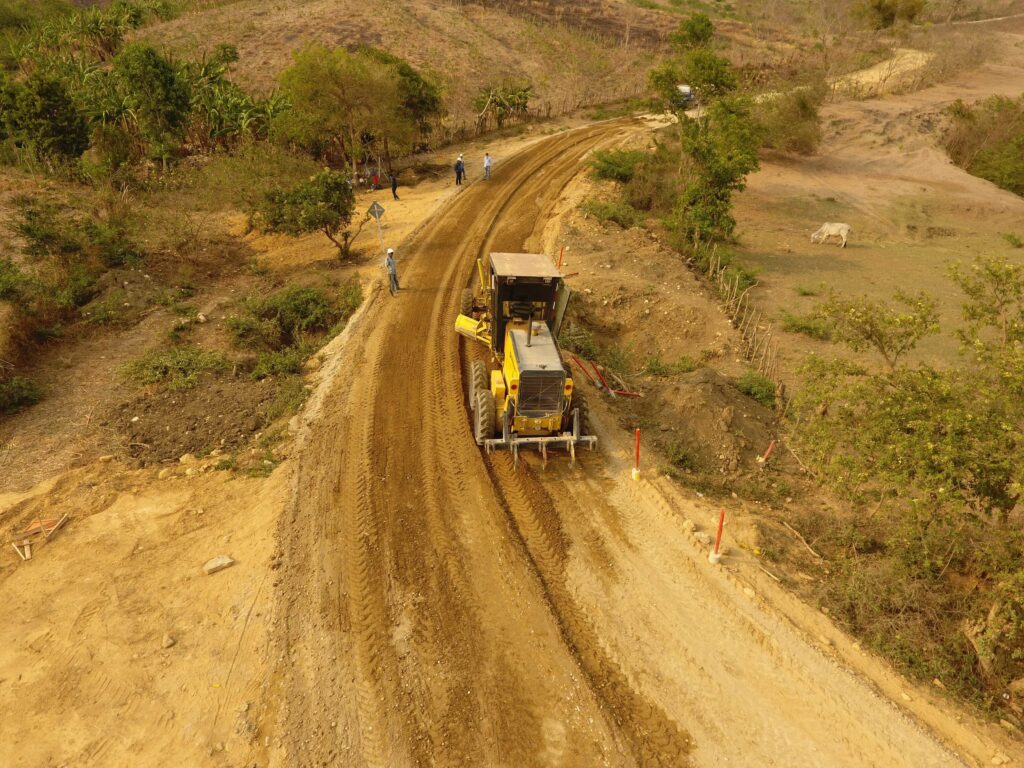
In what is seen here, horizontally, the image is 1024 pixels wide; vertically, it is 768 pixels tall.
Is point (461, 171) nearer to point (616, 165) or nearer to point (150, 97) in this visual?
point (616, 165)

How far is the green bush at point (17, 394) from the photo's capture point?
12.2m

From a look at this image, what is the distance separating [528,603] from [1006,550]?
670 centimetres

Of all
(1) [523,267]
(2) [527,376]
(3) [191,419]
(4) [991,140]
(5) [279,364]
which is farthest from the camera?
(4) [991,140]

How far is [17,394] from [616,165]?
24.8 metres

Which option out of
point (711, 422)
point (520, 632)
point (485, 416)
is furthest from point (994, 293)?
point (520, 632)

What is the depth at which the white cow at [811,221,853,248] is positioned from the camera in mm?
27409

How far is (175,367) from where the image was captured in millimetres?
13734

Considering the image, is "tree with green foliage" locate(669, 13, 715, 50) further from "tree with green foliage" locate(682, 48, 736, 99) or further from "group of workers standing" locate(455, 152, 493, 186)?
"group of workers standing" locate(455, 152, 493, 186)

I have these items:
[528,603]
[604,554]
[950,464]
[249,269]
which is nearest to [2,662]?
[528,603]

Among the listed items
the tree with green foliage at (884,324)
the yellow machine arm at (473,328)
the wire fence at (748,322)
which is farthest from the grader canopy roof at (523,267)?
the wire fence at (748,322)

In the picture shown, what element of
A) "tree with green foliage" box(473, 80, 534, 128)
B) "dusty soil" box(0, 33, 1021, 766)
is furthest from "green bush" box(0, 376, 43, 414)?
"tree with green foliage" box(473, 80, 534, 128)

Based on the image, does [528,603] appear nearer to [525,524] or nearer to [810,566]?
[525,524]

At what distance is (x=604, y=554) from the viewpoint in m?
9.59

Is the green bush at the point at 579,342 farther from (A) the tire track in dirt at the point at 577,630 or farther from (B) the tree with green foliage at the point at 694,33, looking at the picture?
(B) the tree with green foliage at the point at 694,33
